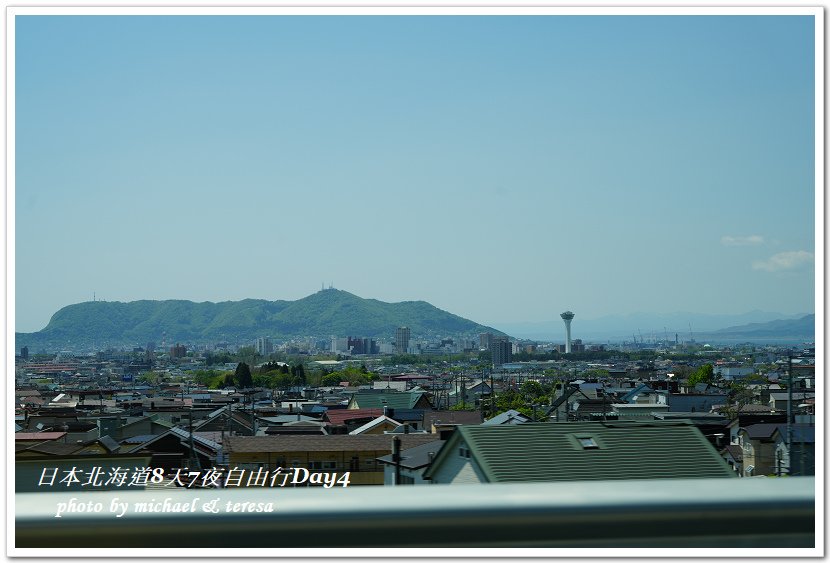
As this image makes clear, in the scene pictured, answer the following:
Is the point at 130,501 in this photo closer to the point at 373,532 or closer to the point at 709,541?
the point at 373,532

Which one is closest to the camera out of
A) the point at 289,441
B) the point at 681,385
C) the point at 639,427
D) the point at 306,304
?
the point at 639,427

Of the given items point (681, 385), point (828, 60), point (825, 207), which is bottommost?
point (681, 385)

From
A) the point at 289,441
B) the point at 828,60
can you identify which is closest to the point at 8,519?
the point at 828,60

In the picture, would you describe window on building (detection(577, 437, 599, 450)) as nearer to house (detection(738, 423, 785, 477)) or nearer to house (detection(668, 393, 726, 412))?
house (detection(738, 423, 785, 477))

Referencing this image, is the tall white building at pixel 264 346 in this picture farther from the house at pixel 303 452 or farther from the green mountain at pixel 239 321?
the house at pixel 303 452

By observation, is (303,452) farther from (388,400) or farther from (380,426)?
(388,400)

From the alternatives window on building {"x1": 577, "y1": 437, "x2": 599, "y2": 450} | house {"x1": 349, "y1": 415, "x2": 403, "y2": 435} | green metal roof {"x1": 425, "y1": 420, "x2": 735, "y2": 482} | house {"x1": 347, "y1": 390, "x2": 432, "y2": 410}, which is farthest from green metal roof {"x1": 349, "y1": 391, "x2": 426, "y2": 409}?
window on building {"x1": 577, "y1": 437, "x2": 599, "y2": 450}
